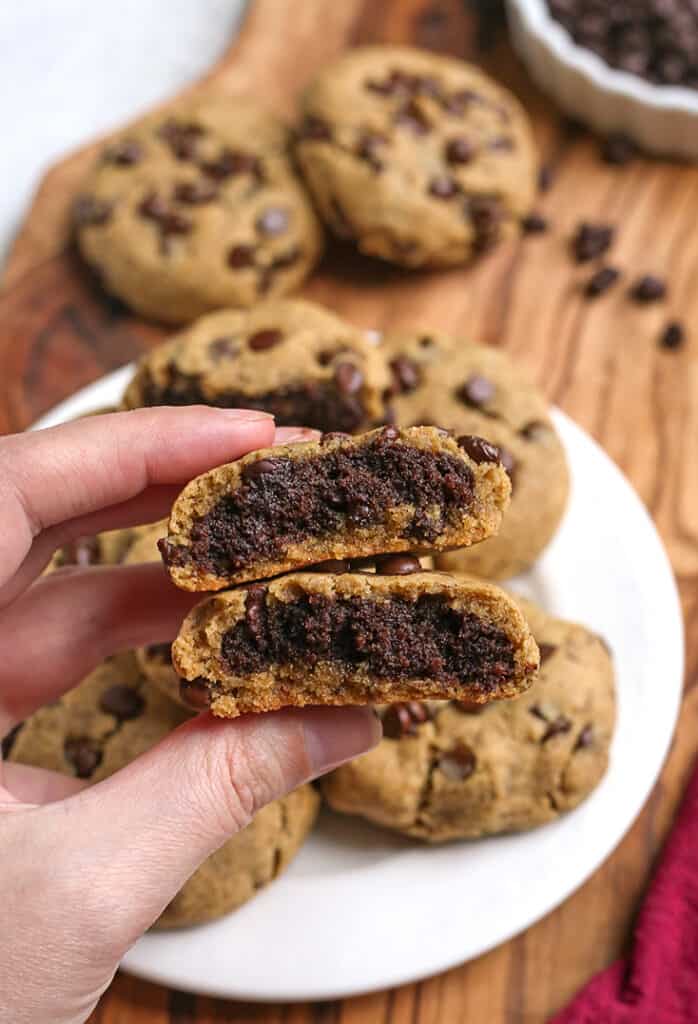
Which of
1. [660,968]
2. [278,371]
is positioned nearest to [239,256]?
[278,371]

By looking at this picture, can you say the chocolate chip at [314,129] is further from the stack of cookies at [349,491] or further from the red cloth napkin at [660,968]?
the red cloth napkin at [660,968]

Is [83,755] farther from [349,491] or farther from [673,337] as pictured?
[673,337]

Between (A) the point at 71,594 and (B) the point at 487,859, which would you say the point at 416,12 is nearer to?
(A) the point at 71,594

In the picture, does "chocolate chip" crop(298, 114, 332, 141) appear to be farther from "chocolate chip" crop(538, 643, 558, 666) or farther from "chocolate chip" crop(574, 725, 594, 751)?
"chocolate chip" crop(574, 725, 594, 751)

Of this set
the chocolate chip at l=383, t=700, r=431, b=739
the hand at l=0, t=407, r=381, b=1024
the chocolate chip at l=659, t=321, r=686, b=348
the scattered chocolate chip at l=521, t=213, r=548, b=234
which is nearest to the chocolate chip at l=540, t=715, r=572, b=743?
the chocolate chip at l=383, t=700, r=431, b=739

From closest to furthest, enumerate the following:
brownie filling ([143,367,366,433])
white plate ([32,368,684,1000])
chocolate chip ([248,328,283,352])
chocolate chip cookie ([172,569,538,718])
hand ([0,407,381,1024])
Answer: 1. hand ([0,407,381,1024])
2. chocolate chip cookie ([172,569,538,718])
3. white plate ([32,368,684,1000])
4. brownie filling ([143,367,366,433])
5. chocolate chip ([248,328,283,352])

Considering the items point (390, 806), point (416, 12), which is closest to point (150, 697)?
point (390, 806)

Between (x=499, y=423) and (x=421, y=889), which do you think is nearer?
(x=421, y=889)

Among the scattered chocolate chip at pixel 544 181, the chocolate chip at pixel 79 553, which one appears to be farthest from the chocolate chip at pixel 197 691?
the scattered chocolate chip at pixel 544 181
